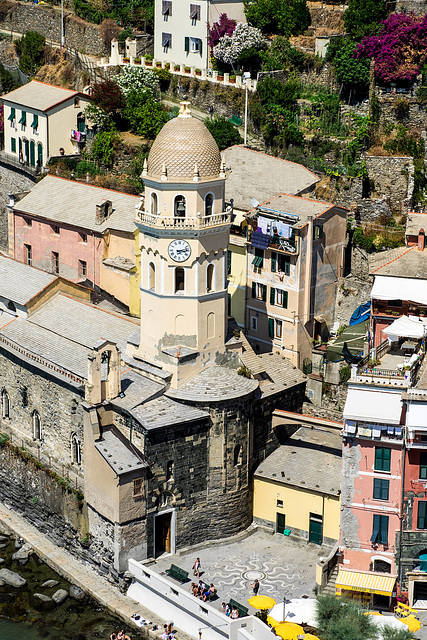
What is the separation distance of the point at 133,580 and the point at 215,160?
960 inches

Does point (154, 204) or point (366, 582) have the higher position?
point (154, 204)

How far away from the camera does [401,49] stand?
340 feet

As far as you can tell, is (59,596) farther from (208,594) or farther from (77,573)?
(208,594)

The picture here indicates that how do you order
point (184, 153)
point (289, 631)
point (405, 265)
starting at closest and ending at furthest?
point (289, 631) < point (184, 153) < point (405, 265)

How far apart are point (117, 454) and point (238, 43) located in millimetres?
50182

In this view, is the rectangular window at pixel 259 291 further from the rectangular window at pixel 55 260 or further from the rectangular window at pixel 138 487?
the rectangular window at pixel 138 487

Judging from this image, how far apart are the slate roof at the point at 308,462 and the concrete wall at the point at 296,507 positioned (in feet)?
1.40

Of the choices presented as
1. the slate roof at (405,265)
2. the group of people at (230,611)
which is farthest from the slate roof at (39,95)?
the group of people at (230,611)

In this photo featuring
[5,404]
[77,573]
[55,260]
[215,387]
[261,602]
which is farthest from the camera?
[55,260]

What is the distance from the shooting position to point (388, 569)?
71562 mm

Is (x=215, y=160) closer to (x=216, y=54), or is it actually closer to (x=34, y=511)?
(x=34, y=511)

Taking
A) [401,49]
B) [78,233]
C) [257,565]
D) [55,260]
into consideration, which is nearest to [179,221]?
[257,565]

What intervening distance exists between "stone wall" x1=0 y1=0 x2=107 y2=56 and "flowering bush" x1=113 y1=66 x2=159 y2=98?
40.4 ft

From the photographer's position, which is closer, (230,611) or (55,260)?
(230,611)
